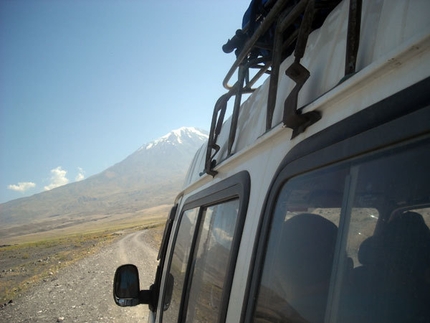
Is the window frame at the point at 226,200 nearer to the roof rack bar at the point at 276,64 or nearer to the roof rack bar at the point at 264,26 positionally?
the roof rack bar at the point at 276,64

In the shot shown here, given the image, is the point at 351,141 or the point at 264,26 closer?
the point at 351,141

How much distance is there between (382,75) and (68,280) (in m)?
16.7

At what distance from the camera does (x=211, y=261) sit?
1.62 m

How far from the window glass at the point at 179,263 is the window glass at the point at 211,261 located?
232mm

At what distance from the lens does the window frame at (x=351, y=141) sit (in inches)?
23.3

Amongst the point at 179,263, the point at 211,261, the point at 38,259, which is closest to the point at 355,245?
the point at 211,261

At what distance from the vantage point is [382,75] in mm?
708

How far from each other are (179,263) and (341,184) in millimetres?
1858

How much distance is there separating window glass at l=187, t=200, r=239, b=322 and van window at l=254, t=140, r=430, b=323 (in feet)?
1.39

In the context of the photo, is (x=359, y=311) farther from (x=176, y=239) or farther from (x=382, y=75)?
(x=176, y=239)

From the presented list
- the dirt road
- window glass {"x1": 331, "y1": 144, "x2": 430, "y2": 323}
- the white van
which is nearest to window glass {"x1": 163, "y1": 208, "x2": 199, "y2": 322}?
the white van

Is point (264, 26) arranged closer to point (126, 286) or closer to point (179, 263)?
point (179, 263)

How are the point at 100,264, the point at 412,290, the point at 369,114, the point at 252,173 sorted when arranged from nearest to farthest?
the point at 412,290
the point at 369,114
the point at 252,173
the point at 100,264

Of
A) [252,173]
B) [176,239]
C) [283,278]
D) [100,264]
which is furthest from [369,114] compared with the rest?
[100,264]
